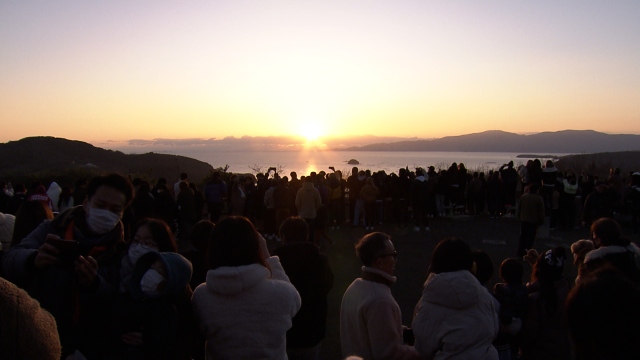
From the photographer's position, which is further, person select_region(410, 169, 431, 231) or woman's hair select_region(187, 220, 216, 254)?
person select_region(410, 169, 431, 231)

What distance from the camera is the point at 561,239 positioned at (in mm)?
13141

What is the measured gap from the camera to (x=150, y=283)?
2.34 m

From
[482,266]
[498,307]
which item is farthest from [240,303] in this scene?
[482,266]

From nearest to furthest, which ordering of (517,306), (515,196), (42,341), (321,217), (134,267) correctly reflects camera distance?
(42,341), (134,267), (517,306), (321,217), (515,196)

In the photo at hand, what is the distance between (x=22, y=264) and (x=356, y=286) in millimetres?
2012

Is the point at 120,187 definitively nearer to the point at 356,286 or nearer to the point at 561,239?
the point at 356,286

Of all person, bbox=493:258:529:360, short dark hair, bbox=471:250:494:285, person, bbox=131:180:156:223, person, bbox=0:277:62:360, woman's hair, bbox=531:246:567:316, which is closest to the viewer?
person, bbox=0:277:62:360

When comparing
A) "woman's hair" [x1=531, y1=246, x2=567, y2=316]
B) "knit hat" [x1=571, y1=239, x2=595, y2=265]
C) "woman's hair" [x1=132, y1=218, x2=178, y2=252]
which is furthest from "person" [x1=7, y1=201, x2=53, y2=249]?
"knit hat" [x1=571, y1=239, x2=595, y2=265]

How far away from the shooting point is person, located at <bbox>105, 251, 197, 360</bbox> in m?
2.37

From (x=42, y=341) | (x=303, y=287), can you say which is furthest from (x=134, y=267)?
(x=303, y=287)

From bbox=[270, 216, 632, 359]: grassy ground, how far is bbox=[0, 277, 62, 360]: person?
4609mm

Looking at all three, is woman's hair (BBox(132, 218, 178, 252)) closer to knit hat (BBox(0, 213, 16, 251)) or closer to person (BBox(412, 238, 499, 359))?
person (BBox(412, 238, 499, 359))

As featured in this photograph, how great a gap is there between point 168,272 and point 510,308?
2.93 metres

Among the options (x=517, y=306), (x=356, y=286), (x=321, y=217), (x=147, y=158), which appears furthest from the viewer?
(x=147, y=158)
